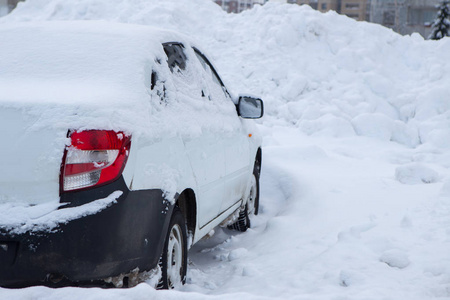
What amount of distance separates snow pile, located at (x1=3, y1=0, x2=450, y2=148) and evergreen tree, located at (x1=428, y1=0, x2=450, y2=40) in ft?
89.5

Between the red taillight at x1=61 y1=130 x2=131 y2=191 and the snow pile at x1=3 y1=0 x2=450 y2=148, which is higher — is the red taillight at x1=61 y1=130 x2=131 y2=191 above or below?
above

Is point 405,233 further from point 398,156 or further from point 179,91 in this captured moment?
point 398,156

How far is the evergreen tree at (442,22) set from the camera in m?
41.4

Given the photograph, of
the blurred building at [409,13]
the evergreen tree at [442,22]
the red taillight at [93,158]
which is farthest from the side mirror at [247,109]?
the blurred building at [409,13]

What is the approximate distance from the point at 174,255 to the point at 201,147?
0.73 meters

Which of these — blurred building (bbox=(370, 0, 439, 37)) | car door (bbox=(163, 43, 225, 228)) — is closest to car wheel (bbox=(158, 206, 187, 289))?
car door (bbox=(163, 43, 225, 228))

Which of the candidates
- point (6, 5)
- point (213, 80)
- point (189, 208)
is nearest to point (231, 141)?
point (213, 80)

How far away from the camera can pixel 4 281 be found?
2387 mm

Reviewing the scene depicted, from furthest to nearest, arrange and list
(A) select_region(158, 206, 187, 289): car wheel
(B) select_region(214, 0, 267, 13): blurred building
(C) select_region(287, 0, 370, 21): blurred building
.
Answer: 1. (B) select_region(214, 0, 267, 13): blurred building
2. (C) select_region(287, 0, 370, 21): blurred building
3. (A) select_region(158, 206, 187, 289): car wheel

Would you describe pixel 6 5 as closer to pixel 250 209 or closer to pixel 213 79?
pixel 250 209

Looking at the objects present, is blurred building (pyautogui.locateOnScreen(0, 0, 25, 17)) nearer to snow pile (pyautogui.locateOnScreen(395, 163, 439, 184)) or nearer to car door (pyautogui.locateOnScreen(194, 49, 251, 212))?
snow pile (pyautogui.locateOnScreen(395, 163, 439, 184))

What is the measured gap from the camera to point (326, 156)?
8.54m

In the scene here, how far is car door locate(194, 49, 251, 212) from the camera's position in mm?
4352

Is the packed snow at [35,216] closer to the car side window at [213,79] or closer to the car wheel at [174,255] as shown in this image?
the car wheel at [174,255]
